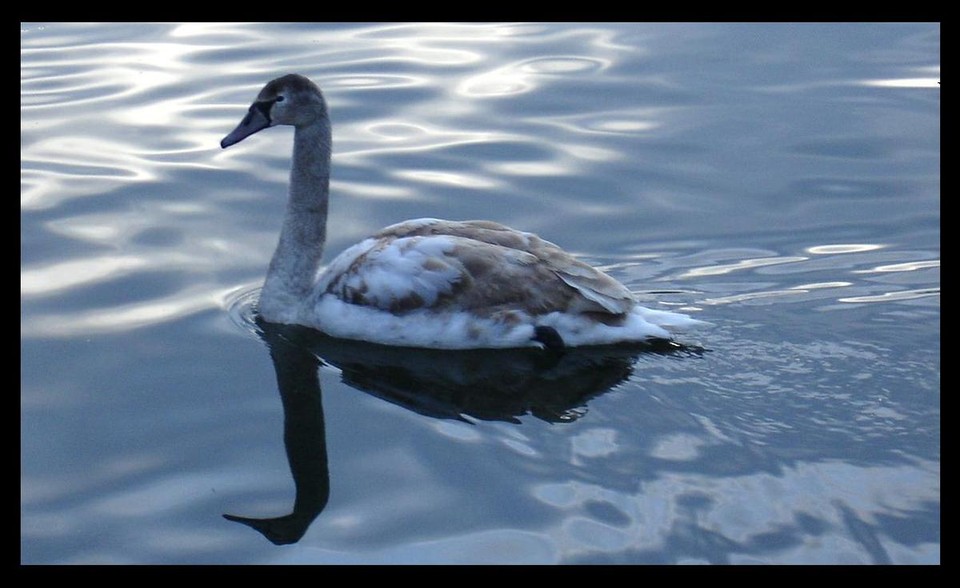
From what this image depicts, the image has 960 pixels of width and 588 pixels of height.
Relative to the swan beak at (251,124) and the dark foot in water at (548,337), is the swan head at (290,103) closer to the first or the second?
the swan beak at (251,124)

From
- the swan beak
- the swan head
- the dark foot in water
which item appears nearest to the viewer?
the dark foot in water

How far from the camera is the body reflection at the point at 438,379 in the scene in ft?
27.2

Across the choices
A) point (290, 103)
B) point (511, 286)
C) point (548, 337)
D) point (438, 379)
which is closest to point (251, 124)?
point (290, 103)

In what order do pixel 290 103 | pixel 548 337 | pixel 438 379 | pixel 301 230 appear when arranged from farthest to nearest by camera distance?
1. pixel 301 230
2. pixel 290 103
3. pixel 548 337
4. pixel 438 379

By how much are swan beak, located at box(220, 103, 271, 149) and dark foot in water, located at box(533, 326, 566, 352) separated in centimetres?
237

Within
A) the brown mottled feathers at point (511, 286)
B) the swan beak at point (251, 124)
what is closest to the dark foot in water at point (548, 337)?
the brown mottled feathers at point (511, 286)

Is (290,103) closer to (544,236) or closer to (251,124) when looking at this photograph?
(251,124)

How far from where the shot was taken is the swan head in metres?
9.77

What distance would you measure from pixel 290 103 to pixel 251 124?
362 millimetres

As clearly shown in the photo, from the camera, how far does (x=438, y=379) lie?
8867 mm

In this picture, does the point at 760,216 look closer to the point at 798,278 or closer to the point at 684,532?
the point at 798,278

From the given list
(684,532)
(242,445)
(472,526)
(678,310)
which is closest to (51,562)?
(242,445)

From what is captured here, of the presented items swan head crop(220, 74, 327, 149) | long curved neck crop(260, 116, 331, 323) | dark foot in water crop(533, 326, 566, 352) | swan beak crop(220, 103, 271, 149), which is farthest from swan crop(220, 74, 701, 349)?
swan beak crop(220, 103, 271, 149)

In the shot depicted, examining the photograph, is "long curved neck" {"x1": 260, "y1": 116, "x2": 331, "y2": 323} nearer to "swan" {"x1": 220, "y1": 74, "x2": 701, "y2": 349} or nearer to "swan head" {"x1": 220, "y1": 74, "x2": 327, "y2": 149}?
"swan head" {"x1": 220, "y1": 74, "x2": 327, "y2": 149}
